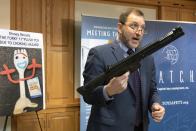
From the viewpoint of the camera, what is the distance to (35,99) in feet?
9.71

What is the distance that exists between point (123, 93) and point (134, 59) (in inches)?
10.2

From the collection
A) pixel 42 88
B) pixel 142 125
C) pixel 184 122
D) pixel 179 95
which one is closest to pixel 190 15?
pixel 179 95

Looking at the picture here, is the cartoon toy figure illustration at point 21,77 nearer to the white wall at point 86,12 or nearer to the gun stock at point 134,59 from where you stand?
the white wall at point 86,12

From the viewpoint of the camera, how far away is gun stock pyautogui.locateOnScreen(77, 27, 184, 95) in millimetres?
1420

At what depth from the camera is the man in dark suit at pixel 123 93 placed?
64.2 inches

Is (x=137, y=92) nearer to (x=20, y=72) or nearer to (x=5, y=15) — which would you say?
(x=20, y=72)

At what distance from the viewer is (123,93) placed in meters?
1.64

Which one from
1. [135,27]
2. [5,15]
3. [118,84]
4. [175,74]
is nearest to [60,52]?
[5,15]

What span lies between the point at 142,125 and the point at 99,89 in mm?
355

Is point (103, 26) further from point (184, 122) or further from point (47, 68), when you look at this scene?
point (184, 122)

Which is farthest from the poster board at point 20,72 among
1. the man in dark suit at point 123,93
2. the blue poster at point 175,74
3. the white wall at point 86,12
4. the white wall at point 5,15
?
the man in dark suit at point 123,93

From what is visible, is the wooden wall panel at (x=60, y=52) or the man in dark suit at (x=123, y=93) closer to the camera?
the man in dark suit at (x=123, y=93)

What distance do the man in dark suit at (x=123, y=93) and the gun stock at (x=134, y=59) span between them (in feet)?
0.24

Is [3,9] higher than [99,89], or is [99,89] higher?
[3,9]
